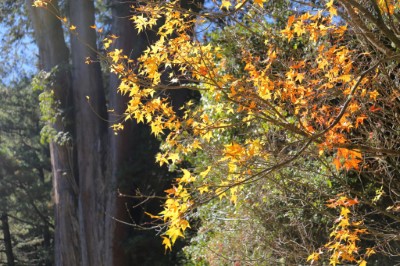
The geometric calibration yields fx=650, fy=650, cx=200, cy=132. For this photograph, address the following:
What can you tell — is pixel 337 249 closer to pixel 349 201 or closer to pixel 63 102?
pixel 349 201

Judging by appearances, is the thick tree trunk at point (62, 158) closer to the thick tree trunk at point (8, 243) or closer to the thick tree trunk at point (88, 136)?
the thick tree trunk at point (88, 136)

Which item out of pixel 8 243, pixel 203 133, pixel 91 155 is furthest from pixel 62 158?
pixel 8 243

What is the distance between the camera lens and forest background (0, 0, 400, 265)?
461 centimetres

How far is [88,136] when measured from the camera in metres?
13.9

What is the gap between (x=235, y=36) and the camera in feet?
21.4

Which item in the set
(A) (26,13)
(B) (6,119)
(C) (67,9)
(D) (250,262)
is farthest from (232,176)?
(B) (6,119)

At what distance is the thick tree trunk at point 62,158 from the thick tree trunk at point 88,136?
21cm

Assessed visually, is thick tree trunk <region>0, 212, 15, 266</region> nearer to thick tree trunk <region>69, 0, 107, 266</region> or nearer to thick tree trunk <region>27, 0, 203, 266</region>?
thick tree trunk <region>27, 0, 203, 266</region>

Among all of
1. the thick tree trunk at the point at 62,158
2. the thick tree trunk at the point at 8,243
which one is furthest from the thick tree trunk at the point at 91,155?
the thick tree trunk at the point at 8,243

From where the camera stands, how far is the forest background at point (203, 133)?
15.1 ft

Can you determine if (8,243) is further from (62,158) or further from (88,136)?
(88,136)

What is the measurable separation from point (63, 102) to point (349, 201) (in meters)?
10.5

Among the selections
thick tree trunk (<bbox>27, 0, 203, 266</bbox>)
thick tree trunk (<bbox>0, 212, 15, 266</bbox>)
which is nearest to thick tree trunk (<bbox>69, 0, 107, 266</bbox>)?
thick tree trunk (<bbox>27, 0, 203, 266</bbox>)

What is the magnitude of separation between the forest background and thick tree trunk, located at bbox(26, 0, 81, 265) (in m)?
0.03
